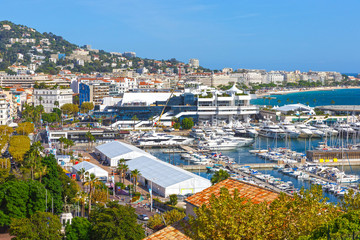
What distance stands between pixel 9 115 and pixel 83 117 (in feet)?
43.9

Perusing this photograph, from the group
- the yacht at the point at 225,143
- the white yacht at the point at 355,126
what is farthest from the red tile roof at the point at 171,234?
the white yacht at the point at 355,126

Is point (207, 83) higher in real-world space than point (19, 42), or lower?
lower

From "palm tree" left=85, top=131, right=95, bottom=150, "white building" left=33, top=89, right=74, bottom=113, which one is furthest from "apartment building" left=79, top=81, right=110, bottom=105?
"palm tree" left=85, top=131, right=95, bottom=150

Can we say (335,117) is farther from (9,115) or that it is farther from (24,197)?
(24,197)

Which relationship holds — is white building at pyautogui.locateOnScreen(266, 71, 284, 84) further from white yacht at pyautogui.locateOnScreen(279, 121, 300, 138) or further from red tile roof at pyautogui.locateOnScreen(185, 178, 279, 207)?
red tile roof at pyautogui.locateOnScreen(185, 178, 279, 207)

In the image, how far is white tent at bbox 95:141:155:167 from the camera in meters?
Answer: 37.1

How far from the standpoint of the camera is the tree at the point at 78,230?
1727 centimetres

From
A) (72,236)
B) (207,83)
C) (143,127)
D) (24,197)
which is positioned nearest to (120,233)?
(72,236)

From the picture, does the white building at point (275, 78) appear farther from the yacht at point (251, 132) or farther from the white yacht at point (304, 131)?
the yacht at point (251, 132)

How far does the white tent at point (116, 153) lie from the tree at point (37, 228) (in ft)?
62.4

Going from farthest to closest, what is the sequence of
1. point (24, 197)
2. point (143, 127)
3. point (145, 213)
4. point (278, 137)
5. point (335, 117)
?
point (335, 117), point (143, 127), point (278, 137), point (145, 213), point (24, 197)

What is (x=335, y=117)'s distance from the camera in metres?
65.5

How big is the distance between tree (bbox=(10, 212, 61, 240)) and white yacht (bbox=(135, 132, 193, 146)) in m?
31.6

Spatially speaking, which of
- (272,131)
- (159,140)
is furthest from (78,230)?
(272,131)
